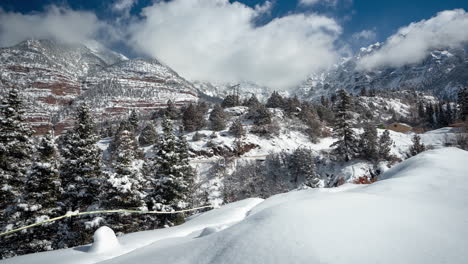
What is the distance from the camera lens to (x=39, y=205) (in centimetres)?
1180

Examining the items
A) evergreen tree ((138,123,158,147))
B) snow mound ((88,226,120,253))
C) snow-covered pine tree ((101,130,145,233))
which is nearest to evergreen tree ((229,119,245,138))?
evergreen tree ((138,123,158,147))

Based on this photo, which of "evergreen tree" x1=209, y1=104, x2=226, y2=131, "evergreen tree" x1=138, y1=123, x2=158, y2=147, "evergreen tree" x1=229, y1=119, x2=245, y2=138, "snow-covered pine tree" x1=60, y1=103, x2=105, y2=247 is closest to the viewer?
"snow-covered pine tree" x1=60, y1=103, x2=105, y2=247

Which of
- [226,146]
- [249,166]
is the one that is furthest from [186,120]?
[249,166]

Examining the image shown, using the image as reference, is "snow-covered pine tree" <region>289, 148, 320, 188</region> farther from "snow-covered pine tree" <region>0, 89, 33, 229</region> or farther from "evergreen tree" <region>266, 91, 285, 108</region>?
"evergreen tree" <region>266, 91, 285, 108</region>

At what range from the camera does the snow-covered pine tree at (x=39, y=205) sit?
1156cm

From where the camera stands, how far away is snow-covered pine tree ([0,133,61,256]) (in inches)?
455

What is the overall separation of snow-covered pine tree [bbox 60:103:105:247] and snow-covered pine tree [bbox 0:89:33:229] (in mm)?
1942

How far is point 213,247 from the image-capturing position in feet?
10.0

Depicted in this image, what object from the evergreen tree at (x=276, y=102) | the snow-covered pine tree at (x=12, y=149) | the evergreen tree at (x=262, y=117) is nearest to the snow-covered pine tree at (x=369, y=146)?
the evergreen tree at (x=262, y=117)

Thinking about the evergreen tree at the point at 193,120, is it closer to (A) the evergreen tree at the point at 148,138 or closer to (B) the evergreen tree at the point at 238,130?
(A) the evergreen tree at the point at 148,138

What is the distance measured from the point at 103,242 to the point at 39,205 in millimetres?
10993

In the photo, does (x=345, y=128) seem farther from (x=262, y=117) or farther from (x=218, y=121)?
(x=218, y=121)

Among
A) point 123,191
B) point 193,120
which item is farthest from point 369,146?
point 193,120

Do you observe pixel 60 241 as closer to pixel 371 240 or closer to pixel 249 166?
pixel 371 240
